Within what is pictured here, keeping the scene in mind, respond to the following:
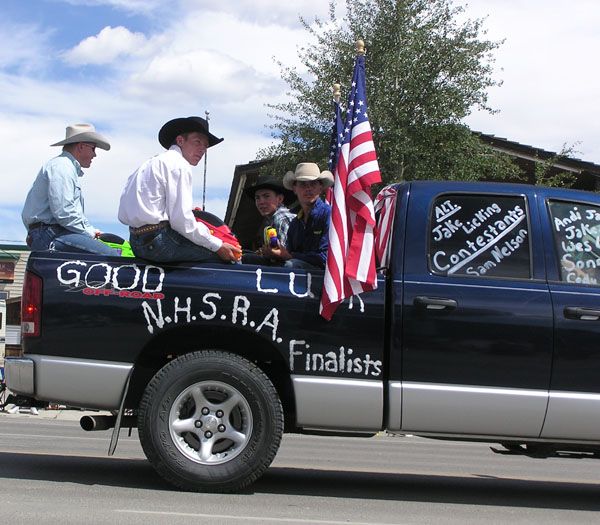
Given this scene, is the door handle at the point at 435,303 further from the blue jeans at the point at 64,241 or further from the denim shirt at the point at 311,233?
the blue jeans at the point at 64,241

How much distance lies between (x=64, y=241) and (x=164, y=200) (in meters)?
0.92

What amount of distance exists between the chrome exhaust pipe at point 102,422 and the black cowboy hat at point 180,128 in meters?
1.92

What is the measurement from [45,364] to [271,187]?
3045mm

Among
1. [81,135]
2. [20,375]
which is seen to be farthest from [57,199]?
[20,375]

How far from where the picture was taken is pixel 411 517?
5.37 m

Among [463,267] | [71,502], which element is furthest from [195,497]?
[463,267]

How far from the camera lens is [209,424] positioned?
5.68 meters

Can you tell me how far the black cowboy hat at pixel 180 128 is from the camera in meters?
6.29

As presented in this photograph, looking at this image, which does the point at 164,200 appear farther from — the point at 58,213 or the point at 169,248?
the point at 58,213

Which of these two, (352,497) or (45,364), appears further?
(352,497)

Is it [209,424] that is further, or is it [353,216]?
[353,216]

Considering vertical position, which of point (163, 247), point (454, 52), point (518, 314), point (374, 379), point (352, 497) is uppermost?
point (454, 52)

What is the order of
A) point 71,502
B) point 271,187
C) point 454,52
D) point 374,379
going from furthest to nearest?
point 454,52 → point 271,187 → point 374,379 → point 71,502

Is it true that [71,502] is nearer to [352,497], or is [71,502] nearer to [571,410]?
[352,497]
